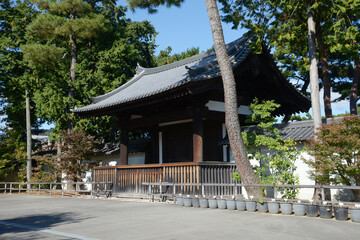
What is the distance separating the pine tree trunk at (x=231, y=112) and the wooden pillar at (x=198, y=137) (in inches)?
96.6

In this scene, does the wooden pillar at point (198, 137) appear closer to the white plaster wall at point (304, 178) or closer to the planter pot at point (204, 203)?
the planter pot at point (204, 203)

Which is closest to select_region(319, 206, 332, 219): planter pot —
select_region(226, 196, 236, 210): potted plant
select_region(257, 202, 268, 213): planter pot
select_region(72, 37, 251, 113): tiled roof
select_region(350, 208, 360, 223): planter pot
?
select_region(350, 208, 360, 223): planter pot

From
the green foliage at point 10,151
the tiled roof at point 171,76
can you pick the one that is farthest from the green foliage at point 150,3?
the green foliage at point 10,151

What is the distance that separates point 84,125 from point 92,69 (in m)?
4.02

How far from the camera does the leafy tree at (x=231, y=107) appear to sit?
11.0 m

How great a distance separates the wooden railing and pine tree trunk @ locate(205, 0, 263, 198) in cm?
220

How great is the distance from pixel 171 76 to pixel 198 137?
5621 mm

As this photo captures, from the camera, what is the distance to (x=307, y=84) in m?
26.8

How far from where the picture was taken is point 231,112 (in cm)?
1133

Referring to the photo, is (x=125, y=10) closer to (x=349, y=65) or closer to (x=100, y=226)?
(x=349, y=65)

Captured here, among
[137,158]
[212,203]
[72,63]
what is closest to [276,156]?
[212,203]

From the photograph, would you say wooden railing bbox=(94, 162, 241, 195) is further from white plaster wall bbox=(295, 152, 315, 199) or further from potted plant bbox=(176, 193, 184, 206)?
white plaster wall bbox=(295, 152, 315, 199)

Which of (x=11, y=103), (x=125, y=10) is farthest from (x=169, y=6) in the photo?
(x=11, y=103)

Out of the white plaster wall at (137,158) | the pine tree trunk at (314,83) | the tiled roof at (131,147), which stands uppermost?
the pine tree trunk at (314,83)
